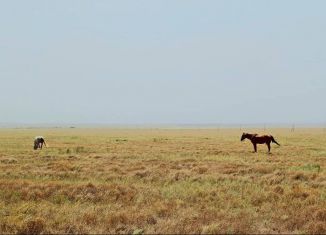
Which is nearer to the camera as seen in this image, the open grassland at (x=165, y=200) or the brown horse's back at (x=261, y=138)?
the open grassland at (x=165, y=200)

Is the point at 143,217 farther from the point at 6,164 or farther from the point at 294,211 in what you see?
the point at 6,164

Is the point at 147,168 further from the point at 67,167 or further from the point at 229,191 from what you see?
the point at 229,191

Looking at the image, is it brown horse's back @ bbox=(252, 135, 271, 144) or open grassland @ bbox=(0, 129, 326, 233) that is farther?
brown horse's back @ bbox=(252, 135, 271, 144)

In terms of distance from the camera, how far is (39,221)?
11.0m

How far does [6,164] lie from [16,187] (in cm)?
888

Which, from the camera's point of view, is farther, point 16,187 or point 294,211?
point 16,187

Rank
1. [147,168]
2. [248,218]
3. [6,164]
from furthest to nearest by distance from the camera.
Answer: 1. [6,164]
2. [147,168]
3. [248,218]

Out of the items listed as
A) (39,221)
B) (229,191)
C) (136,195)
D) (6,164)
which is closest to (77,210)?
(39,221)

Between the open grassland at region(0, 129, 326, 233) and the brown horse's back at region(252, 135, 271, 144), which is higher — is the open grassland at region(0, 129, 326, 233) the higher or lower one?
the lower one

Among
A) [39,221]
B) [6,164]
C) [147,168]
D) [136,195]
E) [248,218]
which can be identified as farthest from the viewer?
[6,164]

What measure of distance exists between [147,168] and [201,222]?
35.5 feet

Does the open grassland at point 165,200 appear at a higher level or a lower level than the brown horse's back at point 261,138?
lower

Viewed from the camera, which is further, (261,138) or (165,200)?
(261,138)

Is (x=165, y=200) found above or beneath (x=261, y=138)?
beneath
